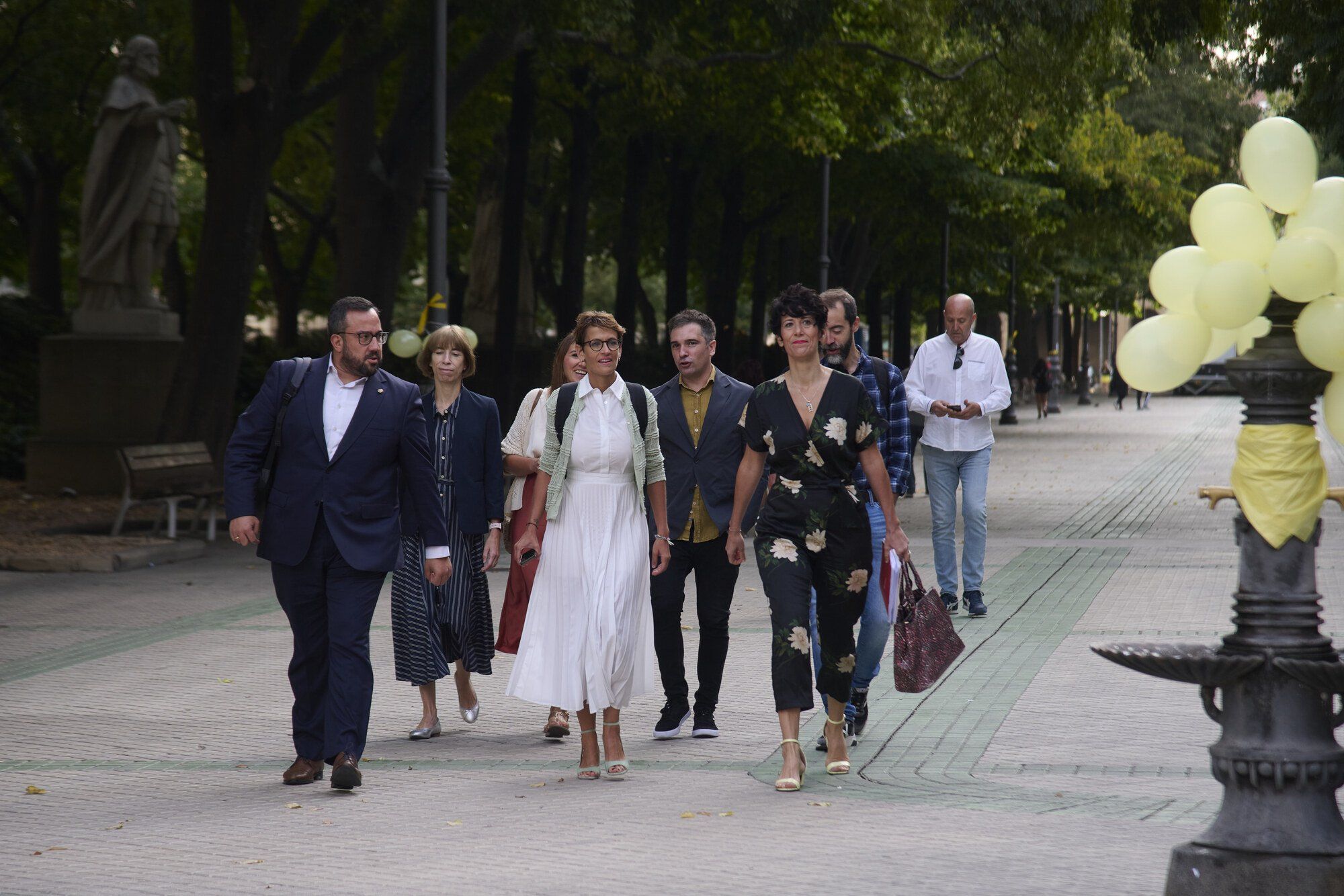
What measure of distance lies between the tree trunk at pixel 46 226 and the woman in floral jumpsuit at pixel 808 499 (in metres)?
25.7

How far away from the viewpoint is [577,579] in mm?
6688

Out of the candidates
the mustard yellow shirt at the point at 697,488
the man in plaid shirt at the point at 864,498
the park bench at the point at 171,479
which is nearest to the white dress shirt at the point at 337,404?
the mustard yellow shirt at the point at 697,488

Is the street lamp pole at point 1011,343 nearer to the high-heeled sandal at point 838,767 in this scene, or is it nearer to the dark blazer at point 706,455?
Answer: the dark blazer at point 706,455

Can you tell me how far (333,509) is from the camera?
6.50 meters

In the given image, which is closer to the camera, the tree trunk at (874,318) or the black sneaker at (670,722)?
the black sneaker at (670,722)

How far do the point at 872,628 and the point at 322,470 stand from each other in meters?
2.34

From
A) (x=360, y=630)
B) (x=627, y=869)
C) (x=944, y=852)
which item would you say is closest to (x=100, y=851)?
(x=360, y=630)

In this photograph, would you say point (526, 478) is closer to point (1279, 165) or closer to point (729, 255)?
point (1279, 165)

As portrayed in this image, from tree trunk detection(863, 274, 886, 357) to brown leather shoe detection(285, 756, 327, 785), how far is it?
3639 cm

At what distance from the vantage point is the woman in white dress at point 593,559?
21.7 feet

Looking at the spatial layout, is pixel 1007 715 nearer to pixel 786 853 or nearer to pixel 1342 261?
pixel 786 853

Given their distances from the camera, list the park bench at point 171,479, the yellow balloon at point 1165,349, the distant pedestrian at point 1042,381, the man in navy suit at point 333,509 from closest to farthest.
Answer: the yellow balloon at point 1165,349
the man in navy suit at point 333,509
the park bench at point 171,479
the distant pedestrian at point 1042,381

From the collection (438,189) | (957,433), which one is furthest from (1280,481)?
(438,189)

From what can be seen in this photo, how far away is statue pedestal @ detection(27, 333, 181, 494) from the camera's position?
822 inches
